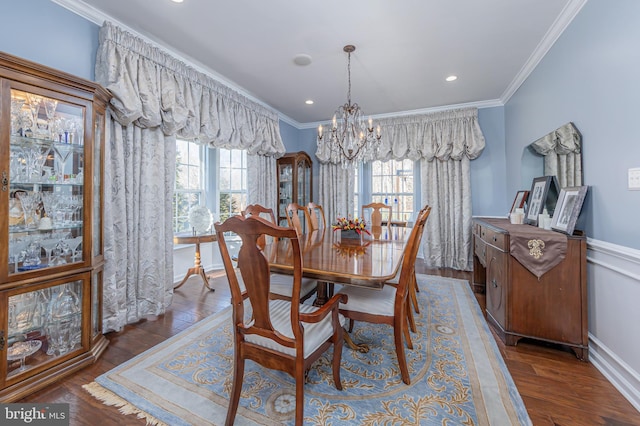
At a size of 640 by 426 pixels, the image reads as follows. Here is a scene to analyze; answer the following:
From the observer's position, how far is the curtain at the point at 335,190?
17.0 feet

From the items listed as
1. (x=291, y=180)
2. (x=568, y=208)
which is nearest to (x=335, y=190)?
(x=291, y=180)

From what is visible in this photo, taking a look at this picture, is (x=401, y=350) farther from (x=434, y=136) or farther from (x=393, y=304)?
(x=434, y=136)

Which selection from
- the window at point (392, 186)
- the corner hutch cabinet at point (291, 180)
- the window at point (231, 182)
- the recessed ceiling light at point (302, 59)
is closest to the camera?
the recessed ceiling light at point (302, 59)

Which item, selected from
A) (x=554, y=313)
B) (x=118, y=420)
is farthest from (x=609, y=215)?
(x=118, y=420)

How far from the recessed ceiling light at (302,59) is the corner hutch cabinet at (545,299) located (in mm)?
2590

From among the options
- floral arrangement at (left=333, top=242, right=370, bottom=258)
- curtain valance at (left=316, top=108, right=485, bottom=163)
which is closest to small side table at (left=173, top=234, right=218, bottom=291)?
floral arrangement at (left=333, top=242, right=370, bottom=258)

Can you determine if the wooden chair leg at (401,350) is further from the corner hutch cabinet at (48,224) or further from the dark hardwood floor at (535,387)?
the corner hutch cabinet at (48,224)

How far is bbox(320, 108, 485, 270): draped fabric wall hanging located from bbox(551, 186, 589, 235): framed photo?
2.10 metres

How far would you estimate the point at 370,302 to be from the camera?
5.94 ft

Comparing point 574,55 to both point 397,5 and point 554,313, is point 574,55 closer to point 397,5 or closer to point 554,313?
point 397,5

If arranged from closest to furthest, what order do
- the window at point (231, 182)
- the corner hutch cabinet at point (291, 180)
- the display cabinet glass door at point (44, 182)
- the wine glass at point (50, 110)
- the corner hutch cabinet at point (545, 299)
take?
the display cabinet glass door at point (44, 182) < the wine glass at point (50, 110) < the corner hutch cabinet at point (545, 299) < the window at point (231, 182) < the corner hutch cabinet at point (291, 180)

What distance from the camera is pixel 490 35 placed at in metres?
2.56

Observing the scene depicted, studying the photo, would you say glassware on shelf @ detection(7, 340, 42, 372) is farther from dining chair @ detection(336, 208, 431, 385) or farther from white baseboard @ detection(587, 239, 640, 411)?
white baseboard @ detection(587, 239, 640, 411)

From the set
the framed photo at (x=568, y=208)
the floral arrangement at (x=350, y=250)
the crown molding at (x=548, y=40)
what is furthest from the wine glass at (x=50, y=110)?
the crown molding at (x=548, y=40)
